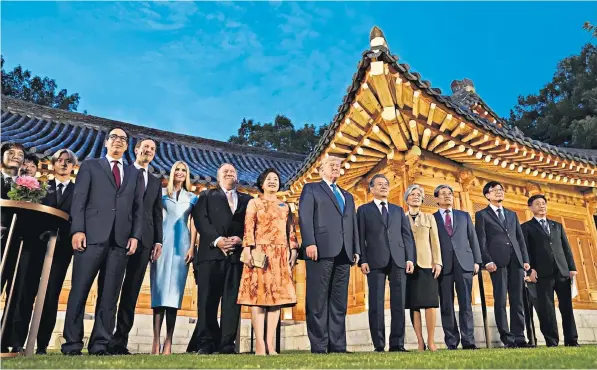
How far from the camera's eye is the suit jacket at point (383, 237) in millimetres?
4562

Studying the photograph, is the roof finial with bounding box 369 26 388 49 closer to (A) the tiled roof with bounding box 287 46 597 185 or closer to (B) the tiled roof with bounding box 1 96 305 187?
(A) the tiled roof with bounding box 287 46 597 185

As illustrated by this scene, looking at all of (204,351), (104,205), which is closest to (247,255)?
(204,351)

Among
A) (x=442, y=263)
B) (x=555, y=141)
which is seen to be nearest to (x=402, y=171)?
(x=442, y=263)

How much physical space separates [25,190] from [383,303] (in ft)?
10.00

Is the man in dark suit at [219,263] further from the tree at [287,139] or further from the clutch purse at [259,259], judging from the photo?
the tree at [287,139]

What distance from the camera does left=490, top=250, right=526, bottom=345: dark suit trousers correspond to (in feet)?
16.2

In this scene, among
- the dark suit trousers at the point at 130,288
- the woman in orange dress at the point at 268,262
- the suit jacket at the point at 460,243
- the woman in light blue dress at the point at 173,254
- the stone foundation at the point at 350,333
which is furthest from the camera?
the stone foundation at the point at 350,333

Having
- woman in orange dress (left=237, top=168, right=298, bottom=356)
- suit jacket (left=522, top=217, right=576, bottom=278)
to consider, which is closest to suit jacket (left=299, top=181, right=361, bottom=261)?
woman in orange dress (left=237, top=168, right=298, bottom=356)

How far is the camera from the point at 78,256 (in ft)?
11.7

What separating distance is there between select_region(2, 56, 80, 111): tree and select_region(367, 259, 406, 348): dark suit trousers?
26989 mm

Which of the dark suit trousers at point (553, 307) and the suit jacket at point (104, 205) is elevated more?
the suit jacket at point (104, 205)

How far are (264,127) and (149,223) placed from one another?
28.5 metres

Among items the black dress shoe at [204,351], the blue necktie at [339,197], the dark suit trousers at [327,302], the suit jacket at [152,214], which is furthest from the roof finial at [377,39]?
the black dress shoe at [204,351]

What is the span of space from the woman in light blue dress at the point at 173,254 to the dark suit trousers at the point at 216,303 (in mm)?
293
